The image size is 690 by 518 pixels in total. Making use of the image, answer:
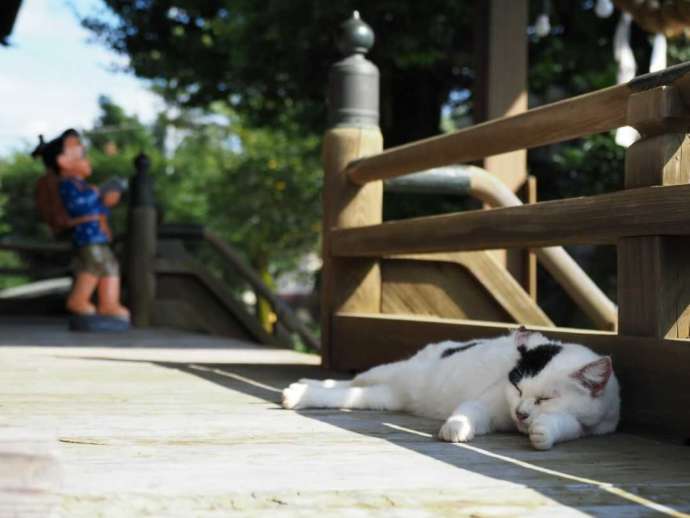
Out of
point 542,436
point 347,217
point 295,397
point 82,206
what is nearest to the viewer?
point 542,436

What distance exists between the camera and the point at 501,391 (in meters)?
2.80

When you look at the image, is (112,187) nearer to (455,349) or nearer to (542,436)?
(455,349)

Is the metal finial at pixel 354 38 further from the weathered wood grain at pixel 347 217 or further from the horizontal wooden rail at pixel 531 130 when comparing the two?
the horizontal wooden rail at pixel 531 130

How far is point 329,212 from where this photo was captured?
4777 millimetres

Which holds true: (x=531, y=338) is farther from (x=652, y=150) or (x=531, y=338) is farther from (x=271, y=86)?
(x=271, y=86)

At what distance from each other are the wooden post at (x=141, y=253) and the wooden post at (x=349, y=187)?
4309mm

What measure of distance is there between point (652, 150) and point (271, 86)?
839 centimetres

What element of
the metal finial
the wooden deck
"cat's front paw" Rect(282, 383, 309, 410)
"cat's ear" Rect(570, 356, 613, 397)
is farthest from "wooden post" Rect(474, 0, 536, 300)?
"cat's ear" Rect(570, 356, 613, 397)

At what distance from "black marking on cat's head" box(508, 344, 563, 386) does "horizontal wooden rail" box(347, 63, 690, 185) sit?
0.72 metres

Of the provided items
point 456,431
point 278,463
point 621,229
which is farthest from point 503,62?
point 278,463

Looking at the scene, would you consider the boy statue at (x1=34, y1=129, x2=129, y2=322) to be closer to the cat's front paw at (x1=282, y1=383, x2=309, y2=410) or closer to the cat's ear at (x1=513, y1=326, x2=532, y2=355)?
the cat's front paw at (x1=282, y1=383, x2=309, y2=410)

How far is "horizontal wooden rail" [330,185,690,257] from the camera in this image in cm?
268

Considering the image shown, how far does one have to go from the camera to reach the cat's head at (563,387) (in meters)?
2.61

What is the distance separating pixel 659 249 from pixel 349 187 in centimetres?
221
